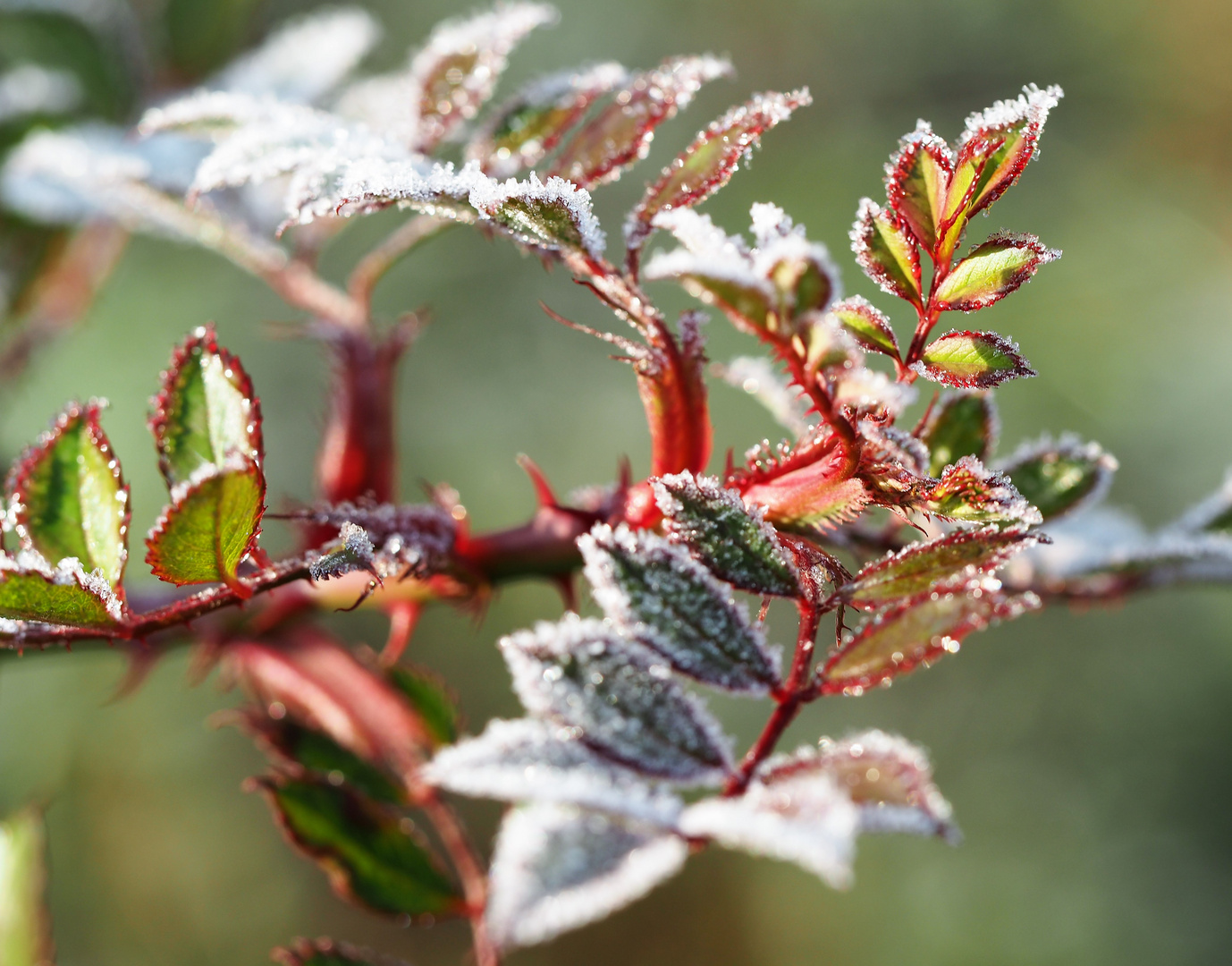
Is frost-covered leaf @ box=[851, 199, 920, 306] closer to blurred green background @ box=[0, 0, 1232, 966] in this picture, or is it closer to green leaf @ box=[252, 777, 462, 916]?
green leaf @ box=[252, 777, 462, 916]

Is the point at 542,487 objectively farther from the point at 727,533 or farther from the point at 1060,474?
the point at 1060,474

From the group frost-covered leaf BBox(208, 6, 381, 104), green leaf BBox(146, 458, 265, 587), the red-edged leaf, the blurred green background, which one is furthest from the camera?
the blurred green background

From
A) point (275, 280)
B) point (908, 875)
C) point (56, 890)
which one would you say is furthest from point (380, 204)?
point (56, 890)

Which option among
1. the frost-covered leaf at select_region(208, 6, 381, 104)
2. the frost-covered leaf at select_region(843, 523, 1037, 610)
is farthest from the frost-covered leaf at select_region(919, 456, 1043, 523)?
the frost-covered leaf at select_region(208, 6, 381, 104)

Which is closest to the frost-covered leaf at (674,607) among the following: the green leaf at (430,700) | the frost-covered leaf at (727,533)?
the frost-covered leaf at (727,533)

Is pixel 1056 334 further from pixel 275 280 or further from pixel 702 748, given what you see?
pixel 702 748

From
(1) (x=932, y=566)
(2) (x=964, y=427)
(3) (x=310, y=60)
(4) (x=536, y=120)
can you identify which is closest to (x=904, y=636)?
(1) (x=932, y=566)

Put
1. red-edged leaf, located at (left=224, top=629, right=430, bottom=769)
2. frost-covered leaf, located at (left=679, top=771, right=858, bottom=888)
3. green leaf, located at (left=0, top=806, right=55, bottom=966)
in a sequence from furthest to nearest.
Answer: red-edged leaf, located at (left=224, top=629, right=430, bottom=769) < green leaf, located at (left=0, top=806, right=55, bottom=966) < frost-covered leaf, located at (left=679, top=771, right=858, bottom=888)
